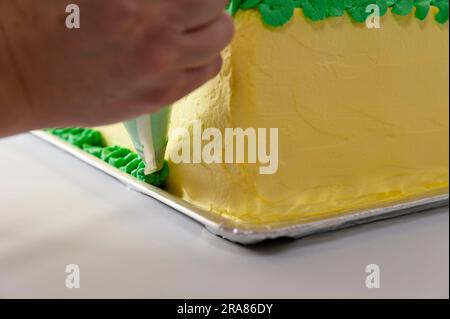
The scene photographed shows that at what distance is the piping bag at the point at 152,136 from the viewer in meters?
0.94

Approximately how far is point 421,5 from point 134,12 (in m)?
0.54

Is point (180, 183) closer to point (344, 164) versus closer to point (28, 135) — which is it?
point (344, 164)

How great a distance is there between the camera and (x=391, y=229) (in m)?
0.93

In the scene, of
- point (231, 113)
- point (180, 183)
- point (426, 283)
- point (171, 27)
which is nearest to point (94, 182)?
point (180, 183)

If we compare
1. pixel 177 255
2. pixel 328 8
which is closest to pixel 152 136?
pixel 177 255

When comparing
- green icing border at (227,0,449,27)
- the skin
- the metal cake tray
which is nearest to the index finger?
the skin

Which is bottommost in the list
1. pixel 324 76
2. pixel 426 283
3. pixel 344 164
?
pixel 426 283

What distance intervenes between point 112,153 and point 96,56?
50 centimetres

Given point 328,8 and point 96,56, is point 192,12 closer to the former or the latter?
point 96,56

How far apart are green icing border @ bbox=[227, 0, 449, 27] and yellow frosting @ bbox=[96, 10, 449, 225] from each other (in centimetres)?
1

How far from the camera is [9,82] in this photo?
0.68 meters

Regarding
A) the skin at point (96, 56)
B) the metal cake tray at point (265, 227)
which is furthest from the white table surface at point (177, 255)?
the skin at point (96, 56)

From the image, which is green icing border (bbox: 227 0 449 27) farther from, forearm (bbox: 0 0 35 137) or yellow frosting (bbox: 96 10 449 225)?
forearm (bbox: 0 0 35 137)

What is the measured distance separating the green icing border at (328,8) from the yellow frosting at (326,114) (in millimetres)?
12
